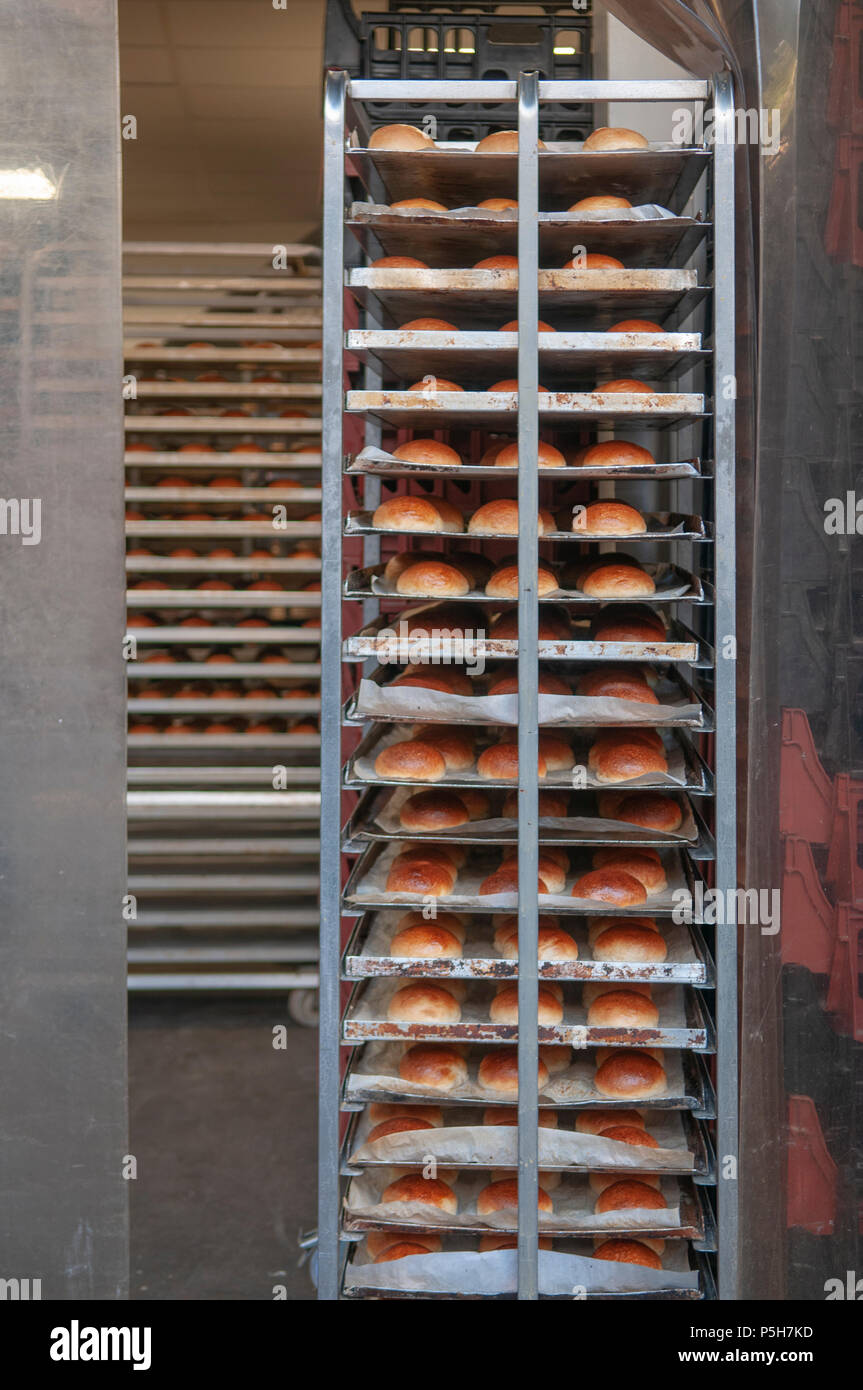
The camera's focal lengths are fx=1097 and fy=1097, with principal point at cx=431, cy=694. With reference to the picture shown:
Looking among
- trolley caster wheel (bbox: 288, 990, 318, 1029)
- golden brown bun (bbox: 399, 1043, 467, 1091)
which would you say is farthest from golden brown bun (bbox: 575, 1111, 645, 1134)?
trolley caster wheel (bbox: 288, 990, 318, 1029)

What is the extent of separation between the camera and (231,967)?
4746 mm

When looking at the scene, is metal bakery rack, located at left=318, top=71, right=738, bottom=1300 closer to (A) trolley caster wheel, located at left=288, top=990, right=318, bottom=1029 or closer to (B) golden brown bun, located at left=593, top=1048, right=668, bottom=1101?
(B) golden brown bun, located at left=593, top=1048, right=668, bottom=1101

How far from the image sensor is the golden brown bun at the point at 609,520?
2113 millimetres

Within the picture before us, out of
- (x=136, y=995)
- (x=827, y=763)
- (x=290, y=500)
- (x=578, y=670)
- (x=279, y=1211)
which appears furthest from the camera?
(x=136, y=995)

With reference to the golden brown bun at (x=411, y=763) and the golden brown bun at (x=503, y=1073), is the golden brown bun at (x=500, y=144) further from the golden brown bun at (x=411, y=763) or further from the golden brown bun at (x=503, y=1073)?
the golden brown bun at (x=503, y=1073)

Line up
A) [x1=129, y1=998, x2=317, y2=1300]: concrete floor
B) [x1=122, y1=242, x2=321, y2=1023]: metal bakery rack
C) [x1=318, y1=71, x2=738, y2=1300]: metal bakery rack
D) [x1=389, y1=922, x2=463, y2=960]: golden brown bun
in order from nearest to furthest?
[x1=318, y1=71, x2=738, y2=1300]: metal bakery rack, [x1=389, y1=922, x2=463, y2=960]: golden brown bun, [x1=129, y1=998, x2=317, y2=1300]: concrete floor, [x1=122, y1=242, x2=321, y2=1023]: metal bakery rack

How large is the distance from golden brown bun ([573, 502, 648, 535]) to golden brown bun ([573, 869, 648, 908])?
66 centimetres

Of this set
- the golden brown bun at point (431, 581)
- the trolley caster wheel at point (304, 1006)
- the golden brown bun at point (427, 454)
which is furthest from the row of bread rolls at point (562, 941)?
the trolley caster wheel at point (304, 1006)

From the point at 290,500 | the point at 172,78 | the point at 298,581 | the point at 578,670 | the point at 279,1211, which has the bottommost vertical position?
the point at 279,1211

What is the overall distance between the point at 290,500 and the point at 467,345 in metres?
2.54

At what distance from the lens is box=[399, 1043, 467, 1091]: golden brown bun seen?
2.09m

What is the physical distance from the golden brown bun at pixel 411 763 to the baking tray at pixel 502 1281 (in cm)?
89
